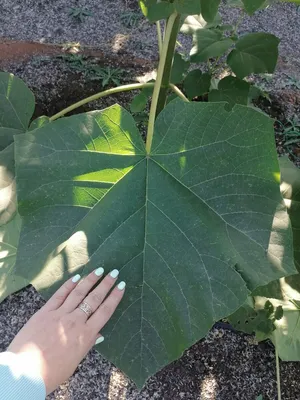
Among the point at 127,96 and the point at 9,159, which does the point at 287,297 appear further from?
the point at 127,96

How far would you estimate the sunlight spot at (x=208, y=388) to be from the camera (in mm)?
1630

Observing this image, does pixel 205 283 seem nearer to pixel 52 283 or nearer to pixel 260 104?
pixel 52 283

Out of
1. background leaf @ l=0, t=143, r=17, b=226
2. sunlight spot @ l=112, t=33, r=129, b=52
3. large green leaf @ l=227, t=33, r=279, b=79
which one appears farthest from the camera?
sunlight spot @ l=112, t=33, r=129, b=52

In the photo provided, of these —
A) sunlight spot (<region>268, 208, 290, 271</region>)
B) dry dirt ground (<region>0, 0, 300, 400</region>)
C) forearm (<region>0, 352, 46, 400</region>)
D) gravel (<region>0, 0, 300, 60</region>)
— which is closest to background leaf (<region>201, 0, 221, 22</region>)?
sunlight spot (<region>268, 208, 290, 271</region>)

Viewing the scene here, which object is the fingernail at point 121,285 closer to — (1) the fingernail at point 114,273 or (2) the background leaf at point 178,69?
(1) the fingernail at point 114,273

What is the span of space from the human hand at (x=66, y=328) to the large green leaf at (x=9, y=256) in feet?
2.15

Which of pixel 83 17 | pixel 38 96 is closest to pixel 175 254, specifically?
pixel 38 96

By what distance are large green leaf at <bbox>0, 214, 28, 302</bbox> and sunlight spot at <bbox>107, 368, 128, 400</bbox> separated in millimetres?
416

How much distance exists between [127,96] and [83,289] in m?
1.39

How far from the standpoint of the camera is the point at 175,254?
3.31 feet

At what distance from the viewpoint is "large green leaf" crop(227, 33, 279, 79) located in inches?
59.4

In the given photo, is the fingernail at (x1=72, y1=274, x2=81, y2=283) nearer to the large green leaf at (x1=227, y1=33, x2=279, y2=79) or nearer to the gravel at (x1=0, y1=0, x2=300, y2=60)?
the large green leaf at (x1=227, y1=33, x2=279, y2=79)

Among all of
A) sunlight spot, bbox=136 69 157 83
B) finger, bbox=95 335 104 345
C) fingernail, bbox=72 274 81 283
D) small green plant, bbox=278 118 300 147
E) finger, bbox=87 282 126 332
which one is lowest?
small green plant, bbox=278 118 300 147

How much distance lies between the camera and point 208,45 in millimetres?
1566
